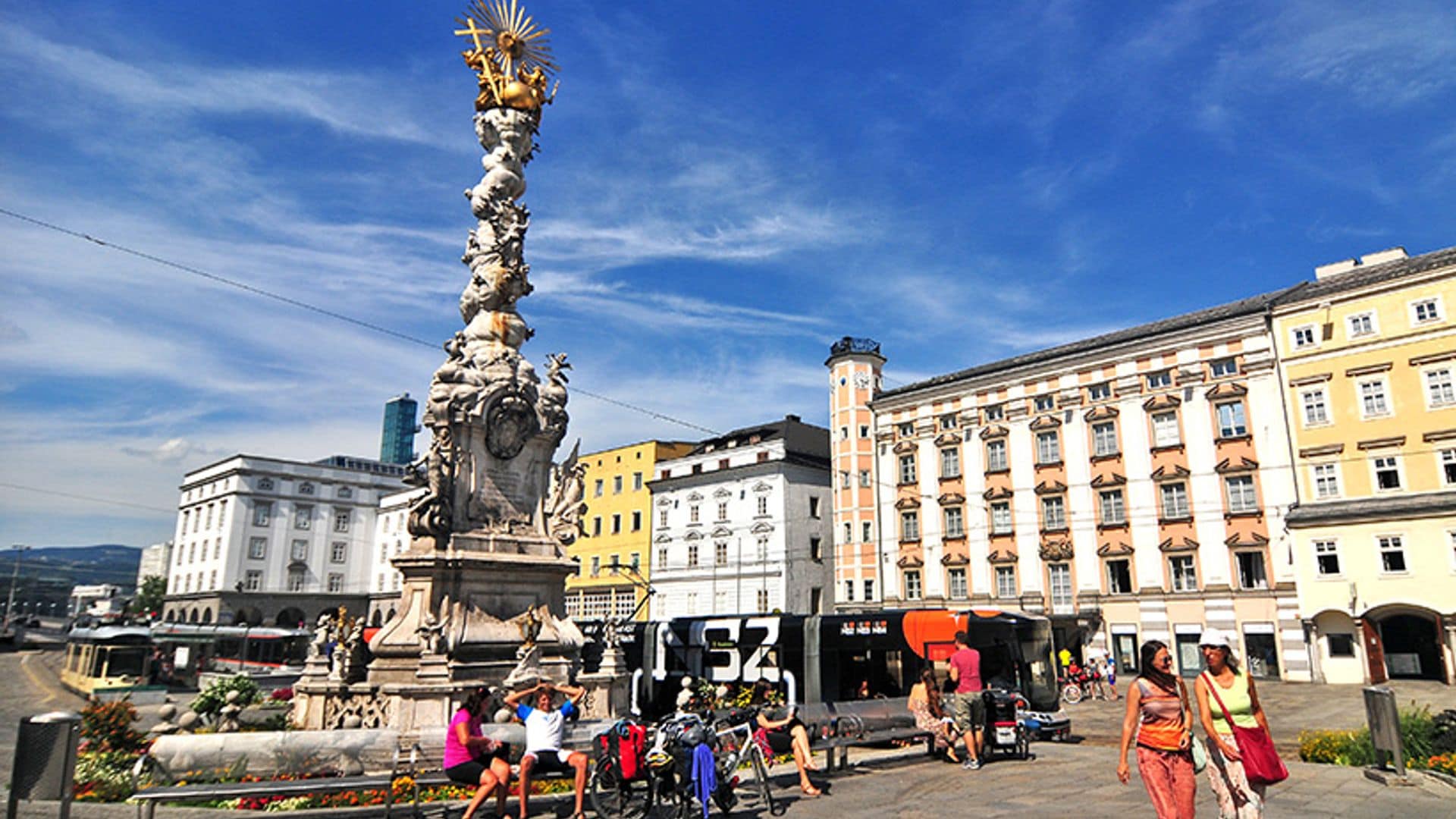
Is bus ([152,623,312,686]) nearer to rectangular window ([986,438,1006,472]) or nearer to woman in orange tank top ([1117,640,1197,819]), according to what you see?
woman in orange tank top ([1117,640,1197,819])

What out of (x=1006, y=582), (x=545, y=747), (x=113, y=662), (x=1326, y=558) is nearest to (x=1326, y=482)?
(x=1326, y=558)

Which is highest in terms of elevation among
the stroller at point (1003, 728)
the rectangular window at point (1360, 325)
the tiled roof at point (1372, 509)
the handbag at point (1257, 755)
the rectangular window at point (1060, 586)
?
the rectangular window at point (1360, 325)

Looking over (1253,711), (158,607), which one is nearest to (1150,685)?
(1253,711)

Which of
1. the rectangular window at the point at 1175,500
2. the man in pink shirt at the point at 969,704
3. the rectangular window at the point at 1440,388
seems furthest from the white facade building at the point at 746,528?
the man in pink shirt at the point at 969,704

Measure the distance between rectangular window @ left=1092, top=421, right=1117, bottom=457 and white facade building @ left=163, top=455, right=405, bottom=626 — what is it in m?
65.3

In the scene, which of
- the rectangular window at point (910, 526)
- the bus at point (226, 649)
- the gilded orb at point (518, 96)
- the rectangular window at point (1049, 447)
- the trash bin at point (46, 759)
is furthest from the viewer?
the rectangular window at point (910, 526)

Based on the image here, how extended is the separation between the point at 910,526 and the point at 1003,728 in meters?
35.1

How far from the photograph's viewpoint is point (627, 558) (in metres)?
64.0

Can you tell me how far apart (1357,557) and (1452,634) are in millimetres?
3957

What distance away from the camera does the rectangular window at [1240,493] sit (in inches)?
1533

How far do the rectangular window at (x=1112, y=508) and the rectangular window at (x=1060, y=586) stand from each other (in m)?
3.09

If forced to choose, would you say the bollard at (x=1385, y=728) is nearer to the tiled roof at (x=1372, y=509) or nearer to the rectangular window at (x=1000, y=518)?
the tiled roof at (x=1372, y=509)

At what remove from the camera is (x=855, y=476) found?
52.8 m

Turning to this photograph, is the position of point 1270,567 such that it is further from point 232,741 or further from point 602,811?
point 232,741
